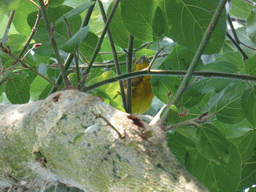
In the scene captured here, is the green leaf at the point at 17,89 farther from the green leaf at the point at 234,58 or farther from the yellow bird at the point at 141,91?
the green leaf at the point at 234,58

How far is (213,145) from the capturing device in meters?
0.41

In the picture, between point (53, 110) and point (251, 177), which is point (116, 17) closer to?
point (53, 110)

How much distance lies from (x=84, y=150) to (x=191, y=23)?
372 mm

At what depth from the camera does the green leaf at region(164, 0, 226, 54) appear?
0.55 m

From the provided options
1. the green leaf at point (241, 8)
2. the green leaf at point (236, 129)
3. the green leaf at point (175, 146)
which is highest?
the green leaf at point (241, 8)

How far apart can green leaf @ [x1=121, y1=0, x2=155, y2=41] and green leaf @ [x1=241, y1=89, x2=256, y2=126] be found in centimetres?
28

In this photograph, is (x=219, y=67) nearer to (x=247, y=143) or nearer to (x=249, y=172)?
(x=247, y=143)

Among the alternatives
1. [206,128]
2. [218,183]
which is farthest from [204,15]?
[218,183]

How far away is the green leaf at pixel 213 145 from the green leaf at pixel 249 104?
0.77 feet

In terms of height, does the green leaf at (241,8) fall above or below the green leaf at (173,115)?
above

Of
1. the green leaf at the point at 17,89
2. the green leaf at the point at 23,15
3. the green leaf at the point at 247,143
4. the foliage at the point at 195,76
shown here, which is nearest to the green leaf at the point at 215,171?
the foliage at the point at 195,76

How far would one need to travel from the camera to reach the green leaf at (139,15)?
23.3 inches

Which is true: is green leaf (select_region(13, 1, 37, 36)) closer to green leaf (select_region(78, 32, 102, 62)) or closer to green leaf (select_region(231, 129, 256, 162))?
green leaf (select_region(78, 32, 102, 62))

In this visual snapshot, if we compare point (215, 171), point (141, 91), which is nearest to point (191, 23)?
point (215, 171)
